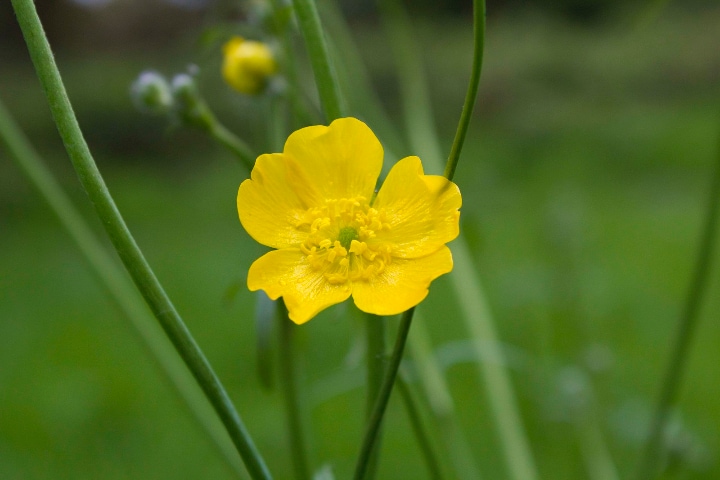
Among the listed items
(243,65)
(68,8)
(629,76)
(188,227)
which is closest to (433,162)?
(243,65)

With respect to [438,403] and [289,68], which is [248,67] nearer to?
[289,68]

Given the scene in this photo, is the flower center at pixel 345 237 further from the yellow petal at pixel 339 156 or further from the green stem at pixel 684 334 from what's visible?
the green stem at pixel 684 334

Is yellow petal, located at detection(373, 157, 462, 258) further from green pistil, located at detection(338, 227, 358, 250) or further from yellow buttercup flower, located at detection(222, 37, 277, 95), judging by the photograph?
yellow buttercup flower, located at detection(222, 37, 277, 95)

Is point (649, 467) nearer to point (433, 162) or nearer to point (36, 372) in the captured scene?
point (433, 162)

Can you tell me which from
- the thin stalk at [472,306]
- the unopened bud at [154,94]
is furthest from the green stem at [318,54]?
the thin stalk at [472,306]

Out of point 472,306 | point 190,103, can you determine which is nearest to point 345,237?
point 190,103
